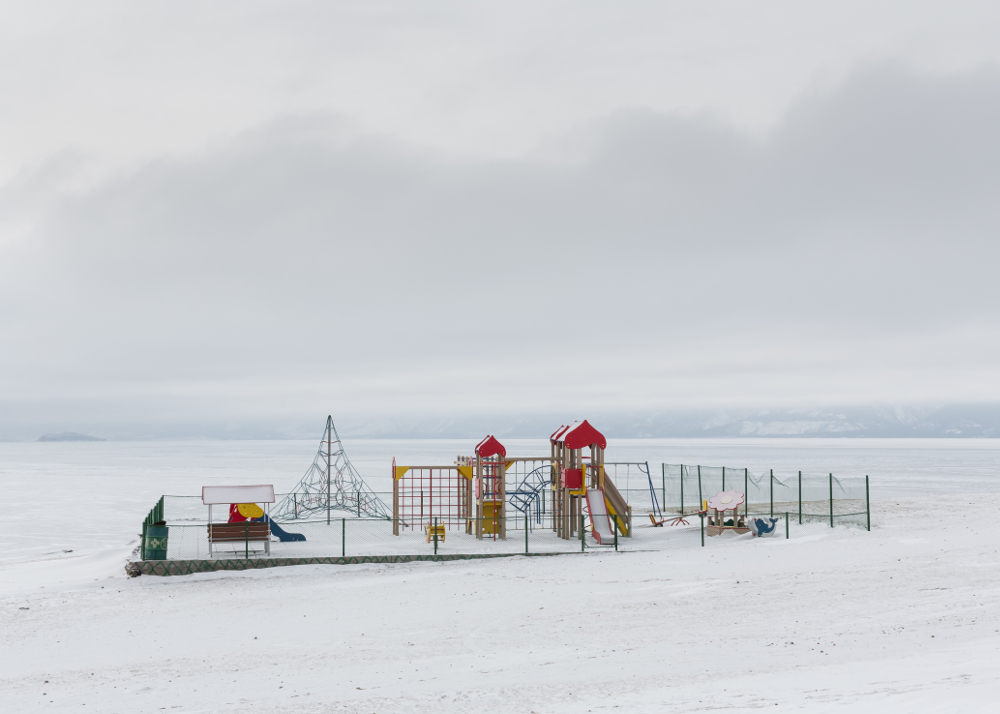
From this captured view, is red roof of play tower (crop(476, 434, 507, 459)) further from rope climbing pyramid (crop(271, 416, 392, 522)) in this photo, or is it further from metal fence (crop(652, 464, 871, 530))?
metal fence (crop(652, 464, 871, 530))

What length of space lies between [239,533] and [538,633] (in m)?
11.2

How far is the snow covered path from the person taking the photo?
916 cm

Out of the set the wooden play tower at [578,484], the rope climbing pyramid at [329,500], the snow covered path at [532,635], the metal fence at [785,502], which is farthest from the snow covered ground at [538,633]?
the rope climbing pyramid at [329,500]

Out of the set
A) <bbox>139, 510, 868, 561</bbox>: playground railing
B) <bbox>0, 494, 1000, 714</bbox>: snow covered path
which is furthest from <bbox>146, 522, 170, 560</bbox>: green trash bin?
<bbox>0, 494, 1000, 714</bbox>: snow covered path

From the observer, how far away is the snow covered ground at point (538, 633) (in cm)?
920

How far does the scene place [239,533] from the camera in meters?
21.2

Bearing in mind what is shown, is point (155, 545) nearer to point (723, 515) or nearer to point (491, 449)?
point (491, 449)

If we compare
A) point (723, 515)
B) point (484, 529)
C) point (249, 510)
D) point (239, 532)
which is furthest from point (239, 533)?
point (723, 515)

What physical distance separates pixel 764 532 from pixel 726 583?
8.29 m

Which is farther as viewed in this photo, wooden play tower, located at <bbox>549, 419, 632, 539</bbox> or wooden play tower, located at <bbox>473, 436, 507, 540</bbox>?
wooden play tower, located at <bbox>549, 419, 632, 539</bbox>

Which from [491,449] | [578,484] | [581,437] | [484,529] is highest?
[581,437]

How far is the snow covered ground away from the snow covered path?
49 millimetres

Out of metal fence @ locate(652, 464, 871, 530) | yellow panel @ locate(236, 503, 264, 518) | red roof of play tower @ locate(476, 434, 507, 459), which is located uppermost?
red roof of play tower @ locate(476, 434, 507, 459)

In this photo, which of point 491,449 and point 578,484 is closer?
point 578,484
